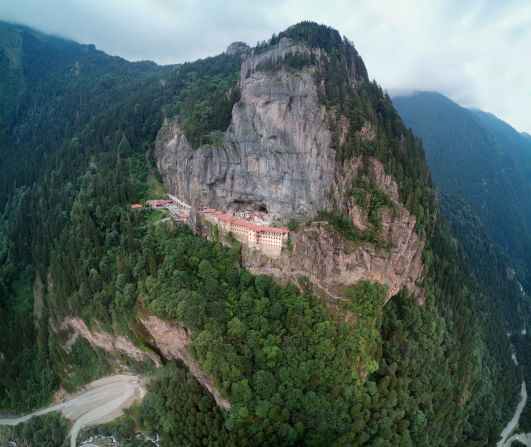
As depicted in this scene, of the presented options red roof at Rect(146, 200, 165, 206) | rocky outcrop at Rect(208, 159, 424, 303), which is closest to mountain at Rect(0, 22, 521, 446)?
rocky outcrop at Rect(208, 159, 424, 303)

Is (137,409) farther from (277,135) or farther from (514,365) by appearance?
(514,365)

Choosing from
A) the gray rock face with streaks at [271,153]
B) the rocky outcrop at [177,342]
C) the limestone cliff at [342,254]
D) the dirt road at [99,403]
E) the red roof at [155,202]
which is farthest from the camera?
the red roof at [155,202]

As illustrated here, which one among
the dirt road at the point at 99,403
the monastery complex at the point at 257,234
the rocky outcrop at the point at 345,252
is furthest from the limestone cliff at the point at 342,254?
the dirt road at the point at 99,403

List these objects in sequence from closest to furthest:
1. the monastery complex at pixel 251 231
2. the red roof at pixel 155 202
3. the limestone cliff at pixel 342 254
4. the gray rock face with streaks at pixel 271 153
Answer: the limestone cliff at pixel 342 254 < the monastery complex at pixel 251 231 < the gray rock face with streaks at pixel 271 153 < the red roof at pixel 155 202

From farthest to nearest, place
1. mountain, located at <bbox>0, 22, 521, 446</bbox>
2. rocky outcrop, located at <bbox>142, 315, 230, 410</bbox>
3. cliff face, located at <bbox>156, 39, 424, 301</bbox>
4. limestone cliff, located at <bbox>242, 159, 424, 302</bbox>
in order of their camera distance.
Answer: cliff face, located at <bbox>156, 39, 424, 301</bbox>
limestone cliff, located at <bbox>242, 159, 424, 302</bbox>
rocky outcrop, located at <bbox>142, 315, 230, 410</bbox>
mountain, located at <bbox>0, 22, 521, 446</bbox>

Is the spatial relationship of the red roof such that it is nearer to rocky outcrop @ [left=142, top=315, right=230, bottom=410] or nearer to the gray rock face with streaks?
the gray rock face with streaks

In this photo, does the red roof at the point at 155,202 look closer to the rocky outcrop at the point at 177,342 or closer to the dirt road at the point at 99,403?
the rocky outcrop at the point at 177,342
